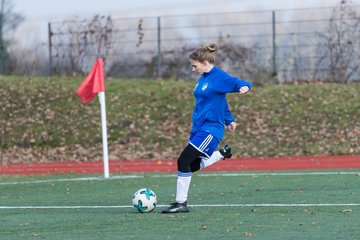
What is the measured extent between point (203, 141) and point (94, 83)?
6.77 m

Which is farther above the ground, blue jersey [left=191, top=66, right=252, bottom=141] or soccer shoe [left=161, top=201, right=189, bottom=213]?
blue jersey [left=191, top=66, right=252, bottom=141]

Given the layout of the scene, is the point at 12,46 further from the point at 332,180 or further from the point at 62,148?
the point at 332,180

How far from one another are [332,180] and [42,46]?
66.8ft

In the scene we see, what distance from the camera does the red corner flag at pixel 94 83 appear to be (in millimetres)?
17812

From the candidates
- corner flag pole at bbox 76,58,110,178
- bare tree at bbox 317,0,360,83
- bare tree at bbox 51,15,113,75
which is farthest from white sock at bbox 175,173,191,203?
bare tree at bbox 51,15,113,75

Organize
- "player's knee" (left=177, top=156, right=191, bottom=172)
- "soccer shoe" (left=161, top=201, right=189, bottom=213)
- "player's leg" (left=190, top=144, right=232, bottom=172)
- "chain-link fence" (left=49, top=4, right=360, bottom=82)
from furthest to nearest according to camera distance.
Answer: "chain-link fence" (left=49, top=4, right=360, bottom=82) → "player's leg" (left=190, top=144, right=232, bottom=172) → "player's knee" (left=177, top=156, right=191, bottom=172) → "soccer shoe" (left=161, top=201, right=189, bottom=213)

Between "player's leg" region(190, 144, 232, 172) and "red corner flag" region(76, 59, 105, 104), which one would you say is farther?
"red corner flag" region(76, 59, 105, 104)

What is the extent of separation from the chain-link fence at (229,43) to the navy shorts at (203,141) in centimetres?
1909

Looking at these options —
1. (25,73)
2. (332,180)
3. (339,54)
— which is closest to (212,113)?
(332,180)

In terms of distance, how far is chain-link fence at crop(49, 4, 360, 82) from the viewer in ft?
99.5

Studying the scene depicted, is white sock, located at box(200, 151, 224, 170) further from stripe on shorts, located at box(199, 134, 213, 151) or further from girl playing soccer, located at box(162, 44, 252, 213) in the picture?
stripe on shorts, located at box(199, 134, 213, 151)

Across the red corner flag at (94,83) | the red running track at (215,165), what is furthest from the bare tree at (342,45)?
the red corner flag at (94,83)

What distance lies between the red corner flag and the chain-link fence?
42.4 ft

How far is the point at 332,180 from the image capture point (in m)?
15.3
